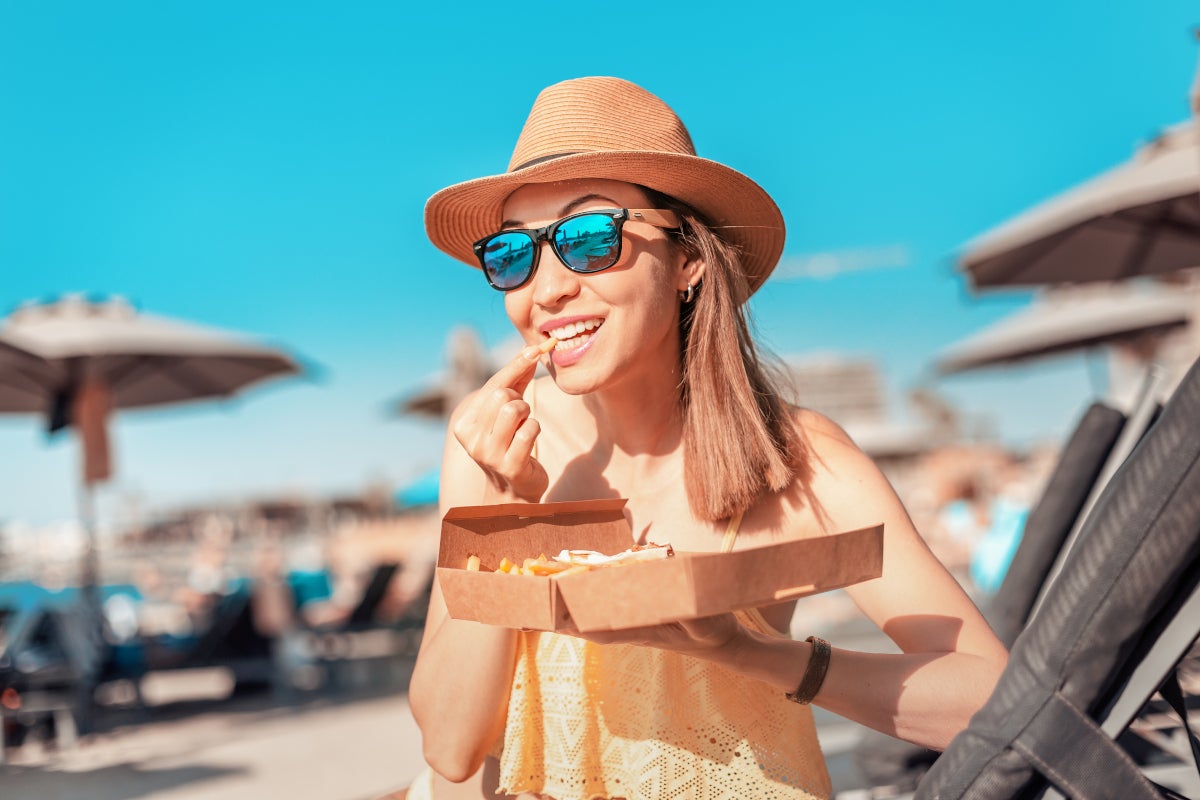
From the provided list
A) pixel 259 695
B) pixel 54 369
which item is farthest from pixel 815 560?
pixel 259 695

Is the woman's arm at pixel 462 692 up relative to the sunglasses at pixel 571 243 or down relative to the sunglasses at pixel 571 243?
down

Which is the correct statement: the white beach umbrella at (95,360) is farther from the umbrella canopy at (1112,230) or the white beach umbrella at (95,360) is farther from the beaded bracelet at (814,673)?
the beaded bracelet at (814,673)

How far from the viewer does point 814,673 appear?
4.27 ft

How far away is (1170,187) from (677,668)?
489 cm

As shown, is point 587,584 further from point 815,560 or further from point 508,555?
point 508,555

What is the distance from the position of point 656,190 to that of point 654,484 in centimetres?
51

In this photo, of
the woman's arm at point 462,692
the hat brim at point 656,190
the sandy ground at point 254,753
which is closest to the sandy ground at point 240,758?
the sandy ground at point 254,753

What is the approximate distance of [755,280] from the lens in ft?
6.43

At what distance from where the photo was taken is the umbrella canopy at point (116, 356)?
700cm

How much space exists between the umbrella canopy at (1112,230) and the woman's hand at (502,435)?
16.3 feet

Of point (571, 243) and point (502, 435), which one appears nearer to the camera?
point (502, 435)

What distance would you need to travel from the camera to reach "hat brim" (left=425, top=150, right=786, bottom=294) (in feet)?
5.06

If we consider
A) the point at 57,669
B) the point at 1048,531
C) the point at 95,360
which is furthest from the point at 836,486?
the point at 95,360

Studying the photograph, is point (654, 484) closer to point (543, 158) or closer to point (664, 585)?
point (543, 158)
